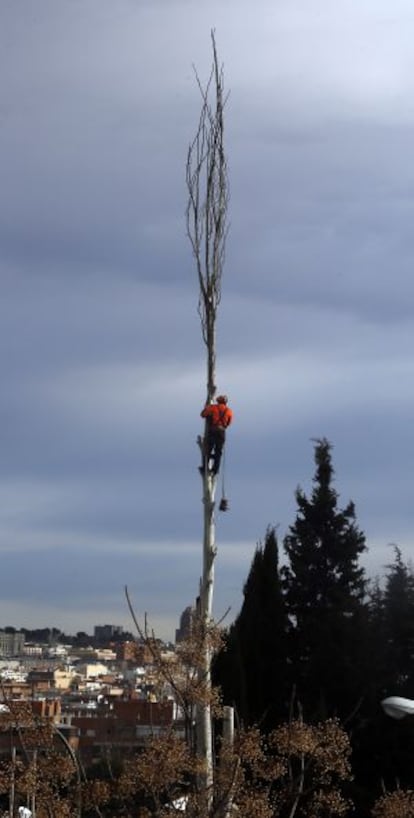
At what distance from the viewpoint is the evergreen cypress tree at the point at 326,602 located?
23.7 metres

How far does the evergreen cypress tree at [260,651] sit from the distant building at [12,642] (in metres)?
151

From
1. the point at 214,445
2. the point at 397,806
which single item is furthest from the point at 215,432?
the point at 397,806

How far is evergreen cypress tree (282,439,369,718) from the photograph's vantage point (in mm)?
23734

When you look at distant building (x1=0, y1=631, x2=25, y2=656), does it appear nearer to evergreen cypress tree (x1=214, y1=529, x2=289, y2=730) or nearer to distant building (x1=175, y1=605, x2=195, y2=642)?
evergreen cypress tree (x1=214, y1=529, x2=289, y2=730)

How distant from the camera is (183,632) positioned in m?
9.30

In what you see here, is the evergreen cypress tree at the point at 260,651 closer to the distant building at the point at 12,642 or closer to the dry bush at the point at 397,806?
the dry bush at the point at 397,806

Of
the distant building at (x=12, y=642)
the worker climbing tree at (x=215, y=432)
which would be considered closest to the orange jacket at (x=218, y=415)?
the worker climbing tree at (x=215, y=432)

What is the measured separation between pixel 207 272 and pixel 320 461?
16.7 metres

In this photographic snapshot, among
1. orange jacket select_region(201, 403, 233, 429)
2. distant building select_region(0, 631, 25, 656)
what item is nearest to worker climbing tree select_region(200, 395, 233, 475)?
orange jacket select_region(201, 403, 233, 429)

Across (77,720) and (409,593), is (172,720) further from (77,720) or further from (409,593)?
(77,720)

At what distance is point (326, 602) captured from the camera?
83.6ft

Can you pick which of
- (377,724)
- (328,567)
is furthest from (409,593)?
(377,724)

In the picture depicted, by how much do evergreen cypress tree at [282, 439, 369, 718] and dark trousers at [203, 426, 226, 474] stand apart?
13.6m

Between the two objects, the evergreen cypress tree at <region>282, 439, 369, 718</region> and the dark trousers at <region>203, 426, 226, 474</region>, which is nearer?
the dark trousers at <region>203, 426, 226, 474</region>
